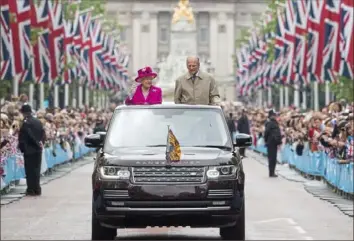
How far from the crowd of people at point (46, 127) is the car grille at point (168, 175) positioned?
13.1 m

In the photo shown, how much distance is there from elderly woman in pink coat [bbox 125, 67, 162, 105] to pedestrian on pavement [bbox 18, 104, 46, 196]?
438 inches

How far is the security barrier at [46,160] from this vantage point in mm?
30389

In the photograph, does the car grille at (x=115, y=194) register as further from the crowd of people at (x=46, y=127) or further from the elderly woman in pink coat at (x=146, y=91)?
the crowd of people at (x=46, y=127)

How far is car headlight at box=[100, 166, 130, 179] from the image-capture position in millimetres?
15547

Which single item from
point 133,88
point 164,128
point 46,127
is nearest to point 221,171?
point 164,128

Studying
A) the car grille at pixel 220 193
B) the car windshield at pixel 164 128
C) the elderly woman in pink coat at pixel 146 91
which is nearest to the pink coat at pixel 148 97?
the elderly woman in pink coat at pixel 146 91

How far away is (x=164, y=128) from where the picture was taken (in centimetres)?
1642

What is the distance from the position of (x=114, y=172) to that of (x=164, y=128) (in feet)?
3.45

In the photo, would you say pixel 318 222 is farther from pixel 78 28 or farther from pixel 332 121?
pixel 78 28

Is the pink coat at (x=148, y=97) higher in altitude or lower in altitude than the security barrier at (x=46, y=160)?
higher

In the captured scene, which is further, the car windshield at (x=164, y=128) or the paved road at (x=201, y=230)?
the paved road at (x=201, y=230)

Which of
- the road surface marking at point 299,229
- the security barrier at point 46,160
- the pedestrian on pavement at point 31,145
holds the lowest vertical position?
the security barrier at point 46,160

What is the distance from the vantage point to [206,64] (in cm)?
15950

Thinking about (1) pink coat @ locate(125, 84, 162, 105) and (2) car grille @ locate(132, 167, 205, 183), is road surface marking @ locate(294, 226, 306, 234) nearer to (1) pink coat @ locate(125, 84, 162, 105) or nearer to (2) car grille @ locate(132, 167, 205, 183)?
(1) pink coat @ locate(125, 84, 162, 105)
